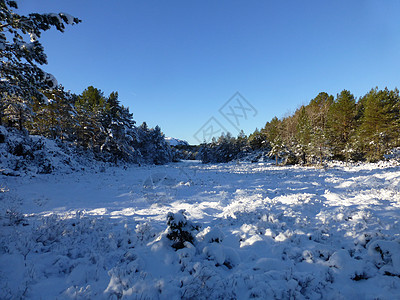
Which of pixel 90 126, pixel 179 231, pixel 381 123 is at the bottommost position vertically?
pixel 179 231

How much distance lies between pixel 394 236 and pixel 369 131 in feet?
96.7

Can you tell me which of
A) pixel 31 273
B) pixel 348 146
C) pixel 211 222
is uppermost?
pixel 348 146

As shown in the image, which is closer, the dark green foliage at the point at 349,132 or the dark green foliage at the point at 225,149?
the dark green foliage at the point at 349,132

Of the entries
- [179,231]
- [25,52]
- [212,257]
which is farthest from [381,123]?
[25,52]

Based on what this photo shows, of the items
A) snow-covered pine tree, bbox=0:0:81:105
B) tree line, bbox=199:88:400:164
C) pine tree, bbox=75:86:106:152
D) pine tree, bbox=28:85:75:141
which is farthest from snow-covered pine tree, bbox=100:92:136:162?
tree line, bbox=199:88:400:164

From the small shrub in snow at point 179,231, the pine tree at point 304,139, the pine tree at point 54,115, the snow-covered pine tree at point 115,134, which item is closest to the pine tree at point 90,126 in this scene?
the snow-covered pine tree at point 115,134

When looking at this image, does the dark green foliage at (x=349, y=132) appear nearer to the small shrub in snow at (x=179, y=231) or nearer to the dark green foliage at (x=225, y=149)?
the dark green foliage at (x=225, y=149)

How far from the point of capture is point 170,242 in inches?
171

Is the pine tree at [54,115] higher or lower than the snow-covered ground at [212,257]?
higher

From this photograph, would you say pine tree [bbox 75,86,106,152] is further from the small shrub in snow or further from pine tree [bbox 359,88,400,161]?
pine tree [bbox 359,88,400,161]

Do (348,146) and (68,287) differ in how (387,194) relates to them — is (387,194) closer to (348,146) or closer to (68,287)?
(68,287)

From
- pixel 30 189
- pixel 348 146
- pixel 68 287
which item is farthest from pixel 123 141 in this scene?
pixel 348 146

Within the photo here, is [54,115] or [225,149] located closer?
[54,115]

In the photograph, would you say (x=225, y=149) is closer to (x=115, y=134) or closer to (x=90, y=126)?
(x=115, y=134)
